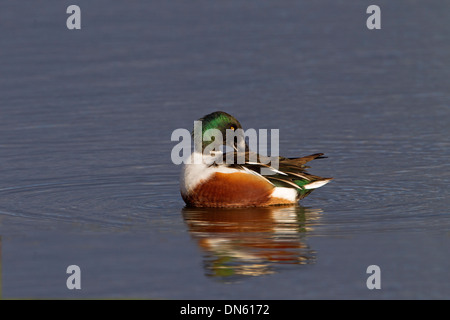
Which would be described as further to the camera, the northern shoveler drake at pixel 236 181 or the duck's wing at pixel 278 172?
the duck's wing at pixel 278 172

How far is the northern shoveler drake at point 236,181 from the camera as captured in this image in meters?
11.8

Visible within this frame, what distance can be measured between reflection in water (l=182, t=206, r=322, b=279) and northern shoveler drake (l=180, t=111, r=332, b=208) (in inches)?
5.0

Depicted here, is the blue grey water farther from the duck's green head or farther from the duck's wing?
the duck's green head

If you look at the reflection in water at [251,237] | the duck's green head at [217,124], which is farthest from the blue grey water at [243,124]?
the duck's green head at [217,124]

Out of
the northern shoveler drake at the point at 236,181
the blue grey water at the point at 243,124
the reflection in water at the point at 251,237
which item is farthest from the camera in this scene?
the northern shoveler drake at the point at 236,181

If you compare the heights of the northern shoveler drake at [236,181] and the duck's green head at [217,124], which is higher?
the duck's green head at [217,124]

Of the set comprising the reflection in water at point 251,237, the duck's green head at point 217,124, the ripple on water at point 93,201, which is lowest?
the reflection in water at point 251,237

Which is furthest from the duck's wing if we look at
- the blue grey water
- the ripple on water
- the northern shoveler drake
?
the ripple on water

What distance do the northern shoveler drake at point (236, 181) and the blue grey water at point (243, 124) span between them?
213 mm

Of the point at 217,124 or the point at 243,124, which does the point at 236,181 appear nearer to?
the point at 217,124

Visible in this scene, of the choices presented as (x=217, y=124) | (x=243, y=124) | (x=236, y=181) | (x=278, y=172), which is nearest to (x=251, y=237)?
(x=236, y=181)

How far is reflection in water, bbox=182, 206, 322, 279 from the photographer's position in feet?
30.8

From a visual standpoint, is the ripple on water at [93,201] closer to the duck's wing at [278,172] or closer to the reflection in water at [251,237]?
the reflection in water at [251,237]

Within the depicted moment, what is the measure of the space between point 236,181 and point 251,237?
1.52 m
